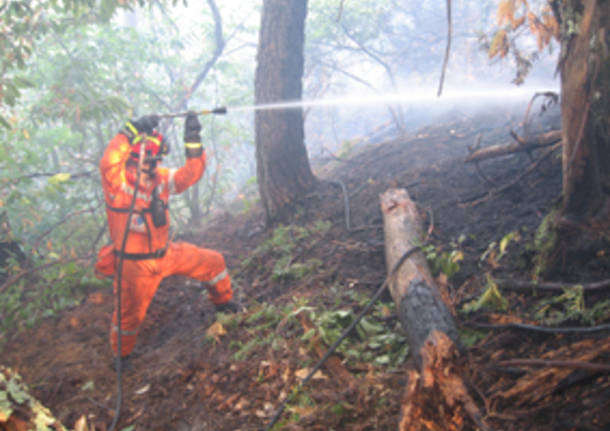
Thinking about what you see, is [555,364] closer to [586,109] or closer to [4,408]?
[586,109]

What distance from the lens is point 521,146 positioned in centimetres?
429

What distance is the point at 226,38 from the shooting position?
36.2 feet

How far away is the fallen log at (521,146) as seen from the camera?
4066 millimetres

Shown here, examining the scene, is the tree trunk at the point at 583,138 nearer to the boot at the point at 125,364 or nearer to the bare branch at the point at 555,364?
the bare branch at the point at 555,364

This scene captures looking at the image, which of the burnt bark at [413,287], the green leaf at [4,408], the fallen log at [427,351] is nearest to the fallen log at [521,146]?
the burnt bark at [413,287]

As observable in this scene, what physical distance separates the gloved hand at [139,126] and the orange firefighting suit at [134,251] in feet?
0.23

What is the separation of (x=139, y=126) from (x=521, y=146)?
4.27 metres

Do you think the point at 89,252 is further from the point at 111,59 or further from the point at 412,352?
the point at 412,352

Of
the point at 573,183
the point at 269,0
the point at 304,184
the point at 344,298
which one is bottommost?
the point at 344,298

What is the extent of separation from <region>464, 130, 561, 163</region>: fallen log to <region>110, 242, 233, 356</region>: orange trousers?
3.48 m

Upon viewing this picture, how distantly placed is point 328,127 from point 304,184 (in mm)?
17691

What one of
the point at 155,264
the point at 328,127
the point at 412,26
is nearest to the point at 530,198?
the point at 155,264

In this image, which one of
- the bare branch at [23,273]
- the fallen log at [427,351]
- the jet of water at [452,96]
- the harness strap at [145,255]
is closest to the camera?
the fallen log at [427,351]

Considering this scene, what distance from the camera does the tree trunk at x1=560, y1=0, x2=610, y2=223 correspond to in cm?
240
